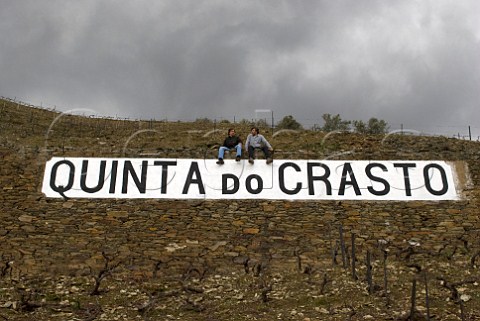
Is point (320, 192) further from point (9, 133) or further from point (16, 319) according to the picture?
point (9, 133)

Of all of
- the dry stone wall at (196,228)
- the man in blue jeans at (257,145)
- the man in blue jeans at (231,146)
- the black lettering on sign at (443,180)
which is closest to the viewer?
the dry stone wall at (196,228)

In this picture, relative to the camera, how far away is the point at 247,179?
481 inches

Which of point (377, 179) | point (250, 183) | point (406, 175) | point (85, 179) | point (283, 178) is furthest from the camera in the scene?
point (406, 175)

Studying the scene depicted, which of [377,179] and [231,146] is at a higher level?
[231,146]

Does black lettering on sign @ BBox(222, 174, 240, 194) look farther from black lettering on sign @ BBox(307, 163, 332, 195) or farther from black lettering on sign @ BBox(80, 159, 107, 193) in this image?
black lettering on sign @ BBox(80, 159, 107, 193)

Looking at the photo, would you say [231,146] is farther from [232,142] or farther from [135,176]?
[135,176]

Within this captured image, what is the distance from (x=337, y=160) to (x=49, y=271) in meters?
7.52

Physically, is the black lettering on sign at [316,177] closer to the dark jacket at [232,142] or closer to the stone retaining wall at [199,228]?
the stone retaining wall at [199,228]

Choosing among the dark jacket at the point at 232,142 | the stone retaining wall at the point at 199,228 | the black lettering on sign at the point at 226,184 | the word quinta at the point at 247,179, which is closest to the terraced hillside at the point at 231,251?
the stone retaining wall at the point at 199,228

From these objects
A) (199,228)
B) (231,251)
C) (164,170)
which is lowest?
(231,251)

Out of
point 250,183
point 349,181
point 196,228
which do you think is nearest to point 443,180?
point 349,181

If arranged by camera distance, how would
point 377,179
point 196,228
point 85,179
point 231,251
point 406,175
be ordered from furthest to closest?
point 406,175, point 377,179, point 85,179, point 196,228, point 231,251

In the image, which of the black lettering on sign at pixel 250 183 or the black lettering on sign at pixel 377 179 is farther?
the black lettering on sign at pixel 377 179

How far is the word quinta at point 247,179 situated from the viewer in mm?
11844
